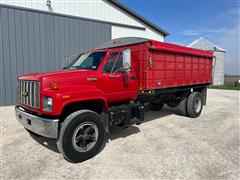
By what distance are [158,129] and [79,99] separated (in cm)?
306

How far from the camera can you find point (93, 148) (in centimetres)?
405

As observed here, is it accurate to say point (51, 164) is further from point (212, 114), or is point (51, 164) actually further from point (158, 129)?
point (212, 114)

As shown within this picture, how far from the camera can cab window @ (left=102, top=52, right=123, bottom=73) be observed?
4.61 m

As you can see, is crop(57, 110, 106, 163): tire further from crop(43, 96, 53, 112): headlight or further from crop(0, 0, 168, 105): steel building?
crop(0, 0, 168, 105): steel building

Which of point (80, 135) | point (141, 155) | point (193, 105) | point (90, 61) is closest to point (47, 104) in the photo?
point (80, 135)

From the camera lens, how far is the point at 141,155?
13.4ft

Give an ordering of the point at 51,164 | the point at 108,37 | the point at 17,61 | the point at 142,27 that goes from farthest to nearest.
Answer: the point at 142,27 → the point at 108,37 → the point at 17,61 → the point at 51,164

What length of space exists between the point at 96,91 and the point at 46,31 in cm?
775

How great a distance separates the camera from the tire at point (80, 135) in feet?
12.0

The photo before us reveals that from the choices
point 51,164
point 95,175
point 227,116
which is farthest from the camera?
point 227,116

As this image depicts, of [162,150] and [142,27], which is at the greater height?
[142,27]

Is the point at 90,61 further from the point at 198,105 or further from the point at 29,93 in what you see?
the point at 198,105

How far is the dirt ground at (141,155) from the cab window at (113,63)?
1.84 m

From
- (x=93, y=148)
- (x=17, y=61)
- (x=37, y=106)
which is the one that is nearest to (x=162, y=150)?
(x=93, y=148)
